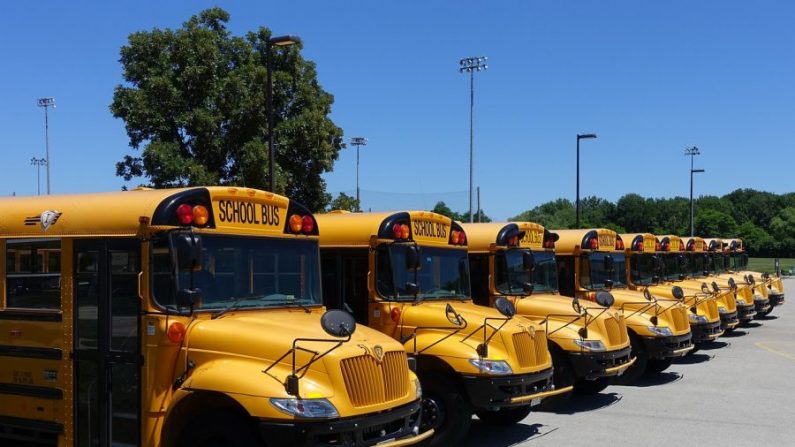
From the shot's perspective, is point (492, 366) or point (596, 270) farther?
point (596, 270)

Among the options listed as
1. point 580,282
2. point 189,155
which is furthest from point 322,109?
point 580,282

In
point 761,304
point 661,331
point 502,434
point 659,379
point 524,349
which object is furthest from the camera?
point 761,304

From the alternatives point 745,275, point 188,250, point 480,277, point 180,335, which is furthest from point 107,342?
point 745,275

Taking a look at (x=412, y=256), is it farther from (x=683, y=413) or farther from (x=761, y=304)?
(x=761, y=304)

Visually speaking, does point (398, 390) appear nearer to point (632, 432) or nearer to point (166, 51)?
point (632, 432)

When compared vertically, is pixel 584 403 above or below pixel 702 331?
below

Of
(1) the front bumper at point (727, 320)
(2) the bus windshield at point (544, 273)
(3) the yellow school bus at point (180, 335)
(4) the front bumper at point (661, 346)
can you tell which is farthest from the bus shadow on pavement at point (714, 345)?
(3) the yellow school bus at point (180, 335)

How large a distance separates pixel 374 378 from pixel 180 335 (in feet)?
4.81

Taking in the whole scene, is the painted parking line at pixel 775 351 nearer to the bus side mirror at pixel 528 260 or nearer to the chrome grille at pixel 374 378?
the bus side mirror at pixel 528 260

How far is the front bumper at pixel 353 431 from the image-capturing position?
511cm

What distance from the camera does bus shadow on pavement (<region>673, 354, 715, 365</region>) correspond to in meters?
15.1

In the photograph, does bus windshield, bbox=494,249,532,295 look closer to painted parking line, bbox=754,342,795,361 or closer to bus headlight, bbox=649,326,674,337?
bus headlight, bbox=649,326,674,337

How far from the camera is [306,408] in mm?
5164

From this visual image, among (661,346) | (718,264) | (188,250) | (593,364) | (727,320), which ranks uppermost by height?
(188,250)
